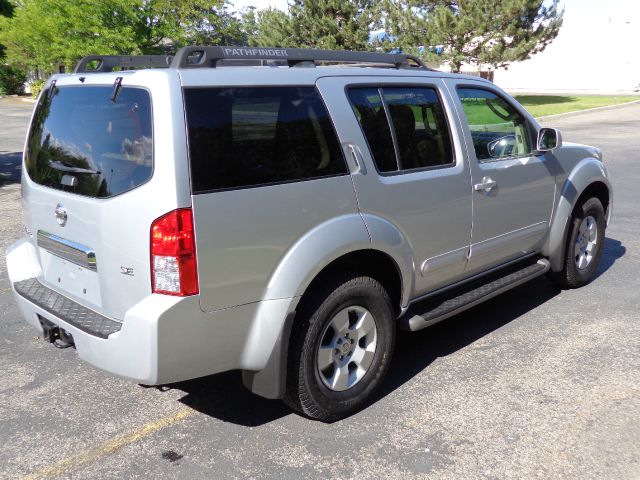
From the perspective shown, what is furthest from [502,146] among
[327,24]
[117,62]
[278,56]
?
[327,24]

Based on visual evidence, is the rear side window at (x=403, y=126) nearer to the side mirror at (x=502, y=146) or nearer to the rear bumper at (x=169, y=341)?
the side mirror at (x=502, y=146)

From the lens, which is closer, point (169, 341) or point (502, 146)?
point (169, 341)

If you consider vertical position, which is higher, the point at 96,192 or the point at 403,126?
the point at 403,126

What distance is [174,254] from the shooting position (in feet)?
9.16

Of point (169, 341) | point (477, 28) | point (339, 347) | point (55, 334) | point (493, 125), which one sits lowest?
point (339, 347)

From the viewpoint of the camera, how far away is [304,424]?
3.54 m

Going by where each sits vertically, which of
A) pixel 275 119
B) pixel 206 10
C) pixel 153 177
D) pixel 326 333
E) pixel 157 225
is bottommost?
pixel 326 333

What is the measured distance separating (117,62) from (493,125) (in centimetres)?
266

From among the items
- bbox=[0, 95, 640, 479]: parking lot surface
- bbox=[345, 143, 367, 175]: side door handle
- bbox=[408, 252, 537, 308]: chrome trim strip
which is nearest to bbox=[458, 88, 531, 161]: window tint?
bbox=[408, 252, 537, 308]: chrome trim strip

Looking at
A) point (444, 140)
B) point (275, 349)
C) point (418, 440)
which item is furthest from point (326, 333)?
point (444, 140)

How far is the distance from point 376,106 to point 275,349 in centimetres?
155

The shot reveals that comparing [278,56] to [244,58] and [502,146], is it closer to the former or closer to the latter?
[244,58]

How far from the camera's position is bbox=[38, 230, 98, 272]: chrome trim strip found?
3.13m

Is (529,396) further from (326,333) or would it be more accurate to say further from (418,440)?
(326,333)
